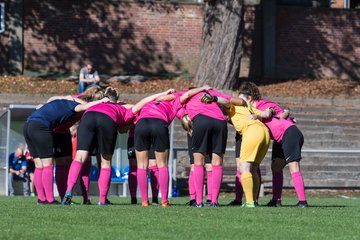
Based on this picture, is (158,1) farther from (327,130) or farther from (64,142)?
(64,142)

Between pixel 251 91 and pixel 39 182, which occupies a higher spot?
pixel 251 91

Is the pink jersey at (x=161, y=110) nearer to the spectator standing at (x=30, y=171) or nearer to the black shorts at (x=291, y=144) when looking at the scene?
the black shorts at (x=291, y=144)

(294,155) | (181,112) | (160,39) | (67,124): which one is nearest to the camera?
(294,155)

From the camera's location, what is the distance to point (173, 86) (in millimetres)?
34125

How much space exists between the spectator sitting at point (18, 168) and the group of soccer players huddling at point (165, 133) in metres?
8.89

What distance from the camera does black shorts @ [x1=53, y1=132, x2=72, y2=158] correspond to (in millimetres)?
16047

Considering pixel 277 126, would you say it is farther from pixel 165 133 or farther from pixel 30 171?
pixel 30 171

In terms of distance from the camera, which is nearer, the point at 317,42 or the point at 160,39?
the point at 160,39

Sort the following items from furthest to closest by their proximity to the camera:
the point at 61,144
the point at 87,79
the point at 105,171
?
the point at 87,79, the point at 61,144, the point at 105,171

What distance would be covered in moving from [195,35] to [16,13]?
6089 mm

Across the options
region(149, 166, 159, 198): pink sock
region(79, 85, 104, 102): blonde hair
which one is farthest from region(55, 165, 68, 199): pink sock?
region(149, 166, 159, 198): pink sock

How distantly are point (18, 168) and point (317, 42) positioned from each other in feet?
51.5

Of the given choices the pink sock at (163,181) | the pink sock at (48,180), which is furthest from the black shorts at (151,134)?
the pink sock at (48,180)

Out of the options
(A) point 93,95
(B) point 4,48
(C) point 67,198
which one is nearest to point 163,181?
(C) point 67,198
